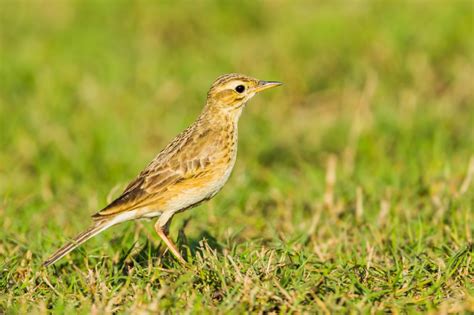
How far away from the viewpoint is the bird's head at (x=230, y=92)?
669 cm

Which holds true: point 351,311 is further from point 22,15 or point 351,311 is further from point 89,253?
point 22,15

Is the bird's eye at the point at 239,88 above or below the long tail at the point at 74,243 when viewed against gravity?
above

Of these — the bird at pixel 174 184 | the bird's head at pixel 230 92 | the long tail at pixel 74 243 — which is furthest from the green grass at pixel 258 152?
the bird's head at pixel 230 92

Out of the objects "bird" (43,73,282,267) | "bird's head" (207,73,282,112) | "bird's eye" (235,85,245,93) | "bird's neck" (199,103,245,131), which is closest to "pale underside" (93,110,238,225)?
"bird" (43,73,282,267)

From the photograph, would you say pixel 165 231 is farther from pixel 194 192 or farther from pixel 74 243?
pixel 74 243

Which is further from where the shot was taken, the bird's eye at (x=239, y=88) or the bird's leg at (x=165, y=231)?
the bird's eye at (x=239, y=88)

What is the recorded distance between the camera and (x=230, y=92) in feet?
22.0

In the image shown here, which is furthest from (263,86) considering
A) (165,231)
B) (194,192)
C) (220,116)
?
(165,231)

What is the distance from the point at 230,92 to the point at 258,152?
95.4 inches

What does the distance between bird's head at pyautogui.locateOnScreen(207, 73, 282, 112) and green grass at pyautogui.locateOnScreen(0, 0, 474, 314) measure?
991 millimetres

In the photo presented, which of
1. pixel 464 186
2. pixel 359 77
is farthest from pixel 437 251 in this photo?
pixel 359 77

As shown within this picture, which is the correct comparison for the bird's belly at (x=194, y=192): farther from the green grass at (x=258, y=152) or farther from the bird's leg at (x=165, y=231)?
the green grass at (x=258, y=152)

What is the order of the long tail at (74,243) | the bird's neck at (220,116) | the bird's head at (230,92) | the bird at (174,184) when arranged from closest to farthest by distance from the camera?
the long tail at (74,243)
the bird at (174,184)
the bird's neck at (220,116)
the bird's head at (230,92)

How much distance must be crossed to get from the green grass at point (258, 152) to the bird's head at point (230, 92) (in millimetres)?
991
